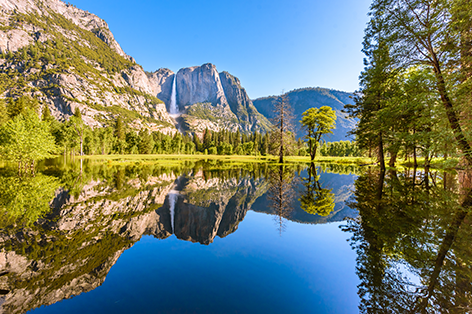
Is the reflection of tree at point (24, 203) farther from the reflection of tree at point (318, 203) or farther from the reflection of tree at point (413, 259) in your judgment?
the reflection of tree at point (318, 203)

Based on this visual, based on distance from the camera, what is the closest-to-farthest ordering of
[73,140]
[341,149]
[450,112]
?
[450,112], [73,140], [341,149]

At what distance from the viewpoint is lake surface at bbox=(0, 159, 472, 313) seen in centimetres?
319

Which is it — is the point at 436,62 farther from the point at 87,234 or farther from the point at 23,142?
the point at 23,142

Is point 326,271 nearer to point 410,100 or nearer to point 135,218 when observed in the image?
point 135,218

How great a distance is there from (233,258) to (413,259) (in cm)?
406

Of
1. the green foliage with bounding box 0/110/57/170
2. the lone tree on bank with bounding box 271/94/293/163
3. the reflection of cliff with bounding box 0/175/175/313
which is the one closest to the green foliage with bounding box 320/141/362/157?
the lone tree on bank with bounding box 271/94/293/163

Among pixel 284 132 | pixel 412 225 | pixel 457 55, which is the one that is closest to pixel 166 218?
pixel 412 225

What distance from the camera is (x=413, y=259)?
4.14 m

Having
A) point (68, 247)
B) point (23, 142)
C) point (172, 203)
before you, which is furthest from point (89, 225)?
point (23, 142)

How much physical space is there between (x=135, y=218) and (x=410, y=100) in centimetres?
1514

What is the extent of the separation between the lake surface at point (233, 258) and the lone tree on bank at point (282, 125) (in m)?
25.0

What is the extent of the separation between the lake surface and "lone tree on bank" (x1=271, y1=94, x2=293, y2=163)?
2496cm

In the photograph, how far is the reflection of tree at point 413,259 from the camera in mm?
3018

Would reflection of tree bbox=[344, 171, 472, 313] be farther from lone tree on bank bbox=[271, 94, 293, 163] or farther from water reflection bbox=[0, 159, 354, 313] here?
lone tree on bank bbox=[271, 94, 293, 163]
